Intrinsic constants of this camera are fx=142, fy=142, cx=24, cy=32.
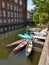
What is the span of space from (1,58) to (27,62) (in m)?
3.71

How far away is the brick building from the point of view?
51.9 m

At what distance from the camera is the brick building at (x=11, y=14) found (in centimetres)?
5192

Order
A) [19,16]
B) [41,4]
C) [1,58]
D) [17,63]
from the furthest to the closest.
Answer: [19,16] < [41,4] < [1,58] < [17,63]

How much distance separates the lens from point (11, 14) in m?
60.3

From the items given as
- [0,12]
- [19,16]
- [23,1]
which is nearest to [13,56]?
[0,12]

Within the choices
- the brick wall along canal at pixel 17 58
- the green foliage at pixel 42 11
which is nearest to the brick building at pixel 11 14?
the green foliage at pixel 42 11

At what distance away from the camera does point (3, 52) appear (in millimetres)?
21250

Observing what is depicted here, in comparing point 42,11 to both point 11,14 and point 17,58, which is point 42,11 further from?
point 11,14

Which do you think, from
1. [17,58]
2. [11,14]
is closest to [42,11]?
[17,58]

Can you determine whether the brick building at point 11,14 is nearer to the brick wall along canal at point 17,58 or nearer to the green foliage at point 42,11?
the green foliage at point 42,11

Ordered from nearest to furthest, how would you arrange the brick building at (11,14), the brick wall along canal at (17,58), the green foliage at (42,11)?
the brick wall along canal at (17,58)
the green foliage at (42,11)
the brick building at (11,14)

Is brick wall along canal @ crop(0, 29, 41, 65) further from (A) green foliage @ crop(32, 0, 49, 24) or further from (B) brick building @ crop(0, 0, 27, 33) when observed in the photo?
(B) brick building @ crop(0, 0, 27, 33)

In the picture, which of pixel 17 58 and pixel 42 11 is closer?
pixel 17 58

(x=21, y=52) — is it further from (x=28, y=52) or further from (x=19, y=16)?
(x=19, y=16)
